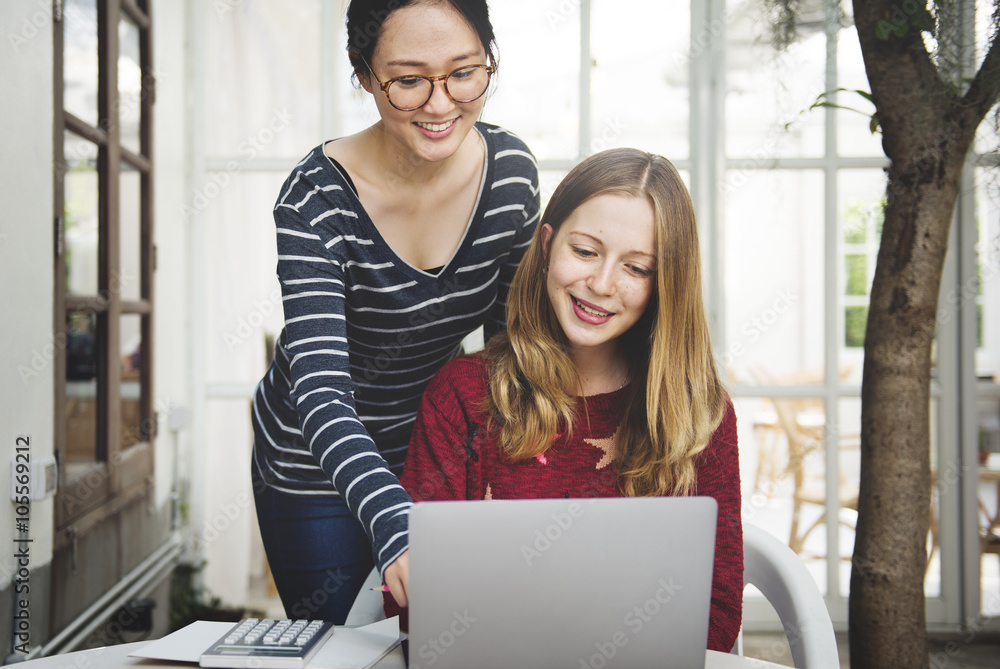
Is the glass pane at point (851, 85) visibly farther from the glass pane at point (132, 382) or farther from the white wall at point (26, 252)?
the glass pane at point (132, 382)

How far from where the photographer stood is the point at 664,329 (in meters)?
1.24

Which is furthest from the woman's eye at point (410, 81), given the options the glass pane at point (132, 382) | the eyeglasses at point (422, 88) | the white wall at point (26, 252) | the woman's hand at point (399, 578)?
the glass pane at point (132, 382)

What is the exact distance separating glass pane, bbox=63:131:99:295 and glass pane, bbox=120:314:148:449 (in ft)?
0.55

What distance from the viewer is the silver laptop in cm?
71

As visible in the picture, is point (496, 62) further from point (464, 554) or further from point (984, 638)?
point (984, 638)

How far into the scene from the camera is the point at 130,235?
2301 millimetres

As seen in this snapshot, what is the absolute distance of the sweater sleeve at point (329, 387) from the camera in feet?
3.12

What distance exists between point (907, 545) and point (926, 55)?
834 mm

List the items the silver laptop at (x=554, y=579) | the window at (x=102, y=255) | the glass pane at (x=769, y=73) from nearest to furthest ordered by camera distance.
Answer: the silver laptop at (x=554, y=579) < the window at (x=102, y=255) < the glass pane at (x=769, y=73)

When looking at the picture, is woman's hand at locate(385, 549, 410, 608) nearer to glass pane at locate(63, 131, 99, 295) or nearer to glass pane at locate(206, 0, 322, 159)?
glass pane at locate(63, 131, 99, 295)

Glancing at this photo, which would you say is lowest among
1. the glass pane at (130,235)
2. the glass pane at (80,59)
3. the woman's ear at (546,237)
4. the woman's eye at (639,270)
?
the woman's eye at (639,270)

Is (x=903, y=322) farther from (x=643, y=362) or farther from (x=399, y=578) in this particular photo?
(x=399, y=578)

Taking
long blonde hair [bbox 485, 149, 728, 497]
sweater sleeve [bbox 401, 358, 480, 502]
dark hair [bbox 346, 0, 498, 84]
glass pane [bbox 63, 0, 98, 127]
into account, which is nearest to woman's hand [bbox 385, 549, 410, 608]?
sweater sleeve [bbox 401, 358, 480, 502]

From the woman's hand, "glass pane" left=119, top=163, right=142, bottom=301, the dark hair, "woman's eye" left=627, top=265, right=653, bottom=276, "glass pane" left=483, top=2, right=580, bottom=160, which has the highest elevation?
"glass pane" left=483, top=2, right=580, bottom=160
